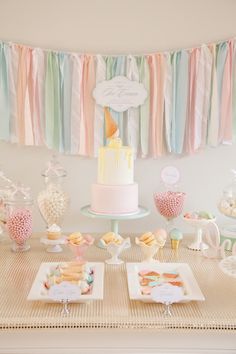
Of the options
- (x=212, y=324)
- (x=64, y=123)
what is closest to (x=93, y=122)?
(x=64, y=123)

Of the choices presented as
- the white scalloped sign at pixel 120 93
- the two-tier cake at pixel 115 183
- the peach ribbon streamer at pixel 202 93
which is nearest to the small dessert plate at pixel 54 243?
the two-tier cake at pixel 115 183

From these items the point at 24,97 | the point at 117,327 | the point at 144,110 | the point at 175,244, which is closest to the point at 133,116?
the point at 144,110

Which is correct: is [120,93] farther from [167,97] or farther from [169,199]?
[169,199]

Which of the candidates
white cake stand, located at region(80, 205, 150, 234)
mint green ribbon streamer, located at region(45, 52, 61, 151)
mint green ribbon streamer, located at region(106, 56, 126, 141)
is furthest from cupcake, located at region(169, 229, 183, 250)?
mint green ribbon streamer, located at region(106, 56, 126, 141)

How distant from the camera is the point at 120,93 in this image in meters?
2.15

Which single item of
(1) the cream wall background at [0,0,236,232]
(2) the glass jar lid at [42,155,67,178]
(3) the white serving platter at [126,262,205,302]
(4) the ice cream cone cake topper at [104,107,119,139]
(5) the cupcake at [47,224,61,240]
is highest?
(1) the cream wall background at [0,0,236,232]

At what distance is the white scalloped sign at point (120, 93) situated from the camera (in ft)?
7.01

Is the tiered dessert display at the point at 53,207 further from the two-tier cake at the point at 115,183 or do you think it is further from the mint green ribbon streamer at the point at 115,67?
the mint green ribbon streamer at the point at 115,67

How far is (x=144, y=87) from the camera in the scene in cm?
215

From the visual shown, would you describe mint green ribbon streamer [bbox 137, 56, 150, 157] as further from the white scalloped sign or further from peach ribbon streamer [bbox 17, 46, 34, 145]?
peach ribbon streamer [bbox 17, 46, 34, 145]

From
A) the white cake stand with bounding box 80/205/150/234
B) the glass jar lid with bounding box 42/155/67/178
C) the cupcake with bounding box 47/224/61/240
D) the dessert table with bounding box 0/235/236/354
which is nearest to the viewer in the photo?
the dessert table with bounding box 0/235/236/354

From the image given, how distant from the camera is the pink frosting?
6.17 ft

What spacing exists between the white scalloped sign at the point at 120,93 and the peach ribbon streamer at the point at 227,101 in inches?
14.7

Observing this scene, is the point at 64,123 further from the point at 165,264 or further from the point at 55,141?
A: the point at 165,264
